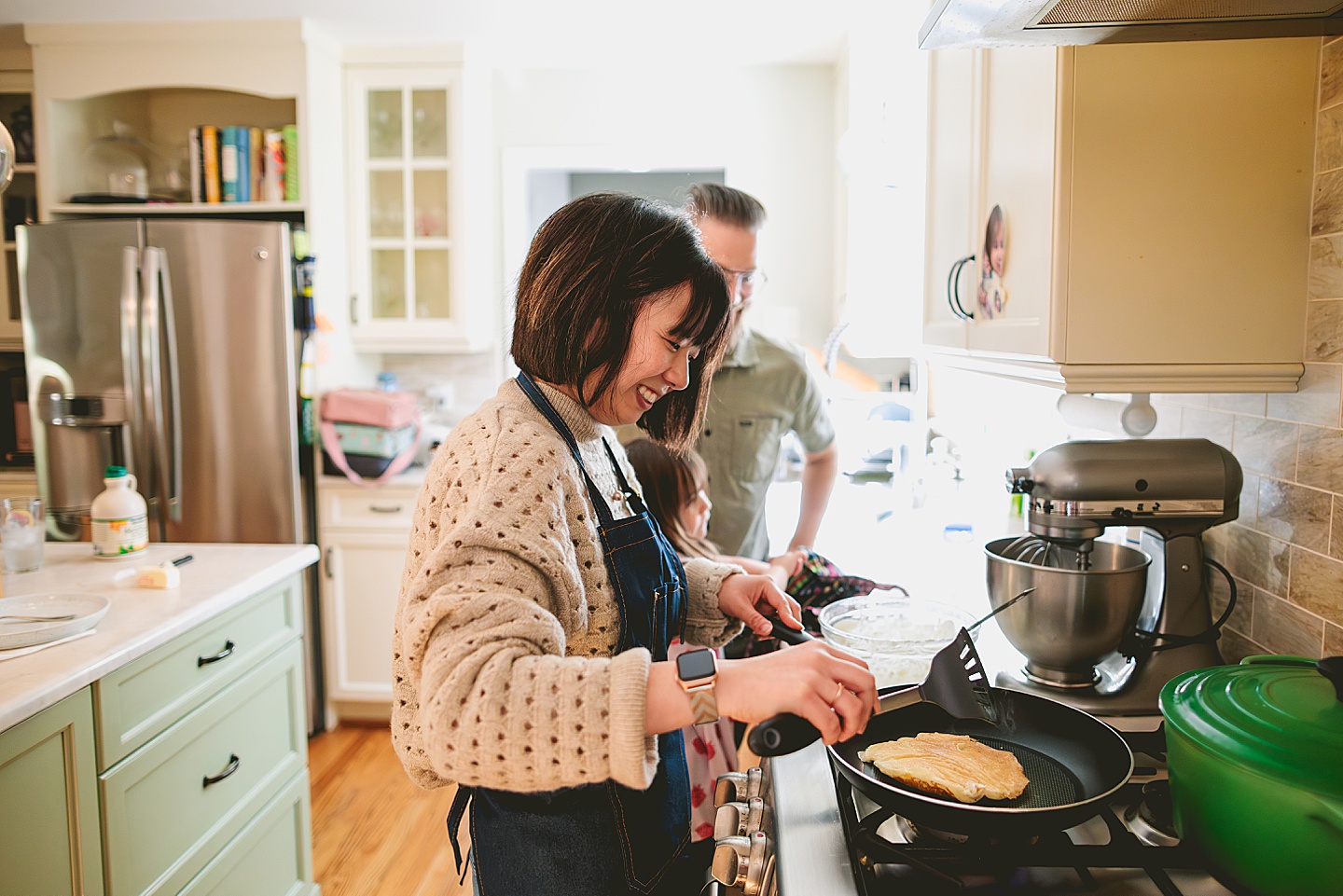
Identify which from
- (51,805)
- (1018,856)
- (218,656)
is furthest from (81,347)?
(1018,856)

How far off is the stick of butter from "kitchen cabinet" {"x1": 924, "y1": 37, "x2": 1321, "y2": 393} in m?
1.68

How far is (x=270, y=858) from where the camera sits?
81.1 inches

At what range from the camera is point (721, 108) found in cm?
372

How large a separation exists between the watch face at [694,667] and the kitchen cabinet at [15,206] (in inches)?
152

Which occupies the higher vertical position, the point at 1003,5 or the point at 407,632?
the point at 1003,5

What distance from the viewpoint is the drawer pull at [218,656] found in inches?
71.0

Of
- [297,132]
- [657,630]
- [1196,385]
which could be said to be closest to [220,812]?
[657,630]

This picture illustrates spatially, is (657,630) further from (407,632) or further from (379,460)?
(379,460)

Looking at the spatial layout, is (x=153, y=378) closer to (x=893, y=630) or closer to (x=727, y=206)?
(x=727, y=206)

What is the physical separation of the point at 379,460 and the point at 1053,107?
2.67m

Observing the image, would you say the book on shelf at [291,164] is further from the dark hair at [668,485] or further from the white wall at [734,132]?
the dark hair at [668,485]

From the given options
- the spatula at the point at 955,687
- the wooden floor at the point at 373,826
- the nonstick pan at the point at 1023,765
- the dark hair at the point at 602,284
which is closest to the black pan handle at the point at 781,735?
the nonstick pan at the point at 1023,765

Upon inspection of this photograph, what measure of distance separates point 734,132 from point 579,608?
3.22 metres

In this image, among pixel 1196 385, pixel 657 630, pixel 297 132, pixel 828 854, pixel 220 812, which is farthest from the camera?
pixel 297 132
